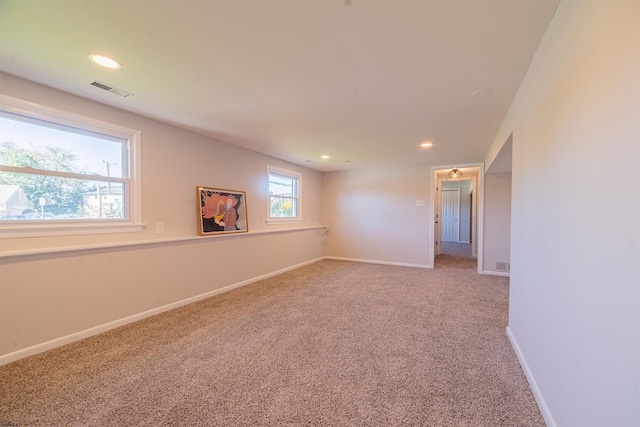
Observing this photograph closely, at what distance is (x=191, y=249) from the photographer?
11.1 feet

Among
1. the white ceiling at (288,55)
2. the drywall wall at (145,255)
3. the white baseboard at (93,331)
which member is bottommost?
the white baseboard at (93,331)

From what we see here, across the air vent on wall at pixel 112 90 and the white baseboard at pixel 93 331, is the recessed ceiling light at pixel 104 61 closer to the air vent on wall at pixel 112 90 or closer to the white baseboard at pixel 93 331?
the air vent on wall at pixel 112 90

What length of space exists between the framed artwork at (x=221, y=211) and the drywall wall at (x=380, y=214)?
2776mm

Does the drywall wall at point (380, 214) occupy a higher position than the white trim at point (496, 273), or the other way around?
the drywall wall at point (380, 214)

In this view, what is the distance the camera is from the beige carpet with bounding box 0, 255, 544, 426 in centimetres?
152

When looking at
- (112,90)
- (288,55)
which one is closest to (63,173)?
(112,90)

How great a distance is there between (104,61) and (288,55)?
1361 millimetres

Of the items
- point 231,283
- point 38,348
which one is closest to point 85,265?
point 38,348

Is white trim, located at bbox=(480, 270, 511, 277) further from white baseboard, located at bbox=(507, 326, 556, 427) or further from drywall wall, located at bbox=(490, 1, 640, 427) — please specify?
drywall wall, located at bbox=(490, 1, 640, 427)

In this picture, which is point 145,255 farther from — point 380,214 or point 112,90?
point 380,214

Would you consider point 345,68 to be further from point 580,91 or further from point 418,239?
point 418,239

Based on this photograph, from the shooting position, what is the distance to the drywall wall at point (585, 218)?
833mm

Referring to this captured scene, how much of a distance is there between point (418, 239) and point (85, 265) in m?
5.39

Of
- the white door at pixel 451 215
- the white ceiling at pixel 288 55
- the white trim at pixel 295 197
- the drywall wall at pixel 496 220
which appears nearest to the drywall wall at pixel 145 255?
the white trim at pixel 295 197
